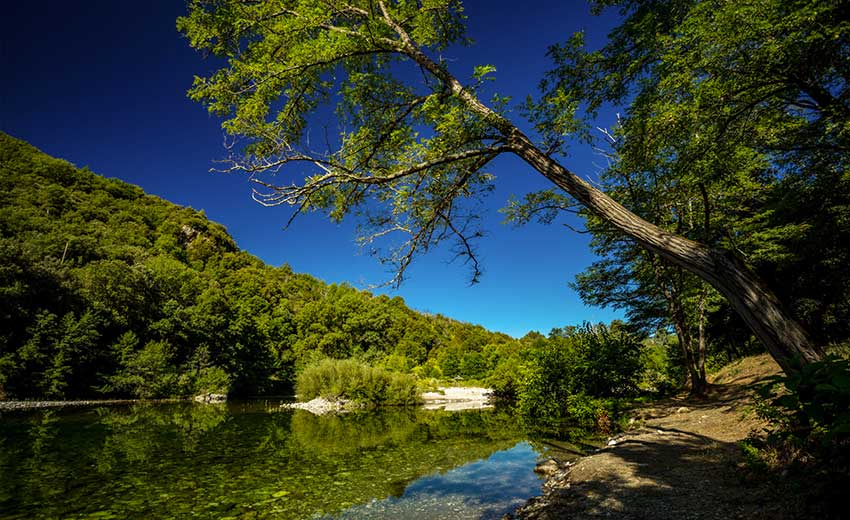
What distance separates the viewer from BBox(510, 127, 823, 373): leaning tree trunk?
10.00ft

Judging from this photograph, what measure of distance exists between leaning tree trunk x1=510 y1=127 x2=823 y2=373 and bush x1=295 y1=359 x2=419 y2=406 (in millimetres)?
24493

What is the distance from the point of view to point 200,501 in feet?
21.3

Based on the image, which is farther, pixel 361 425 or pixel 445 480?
pixel 361 425

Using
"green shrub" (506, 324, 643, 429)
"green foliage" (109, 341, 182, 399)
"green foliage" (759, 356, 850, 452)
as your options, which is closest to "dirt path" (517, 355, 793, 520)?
"green foliage" (759, 356, 850, 452)

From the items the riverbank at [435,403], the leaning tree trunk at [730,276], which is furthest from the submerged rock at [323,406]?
the leaning tree trunk at [730,276]

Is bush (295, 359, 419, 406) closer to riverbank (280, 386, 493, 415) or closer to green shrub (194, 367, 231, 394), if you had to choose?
riverbank (280, 386, 493, 415)

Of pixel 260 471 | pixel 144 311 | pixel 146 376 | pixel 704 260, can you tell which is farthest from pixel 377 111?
pixel 144 311

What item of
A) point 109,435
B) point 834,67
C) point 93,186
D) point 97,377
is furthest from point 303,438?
point 93,186

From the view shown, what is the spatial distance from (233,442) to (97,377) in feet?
81.1

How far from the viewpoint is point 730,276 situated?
3.29m

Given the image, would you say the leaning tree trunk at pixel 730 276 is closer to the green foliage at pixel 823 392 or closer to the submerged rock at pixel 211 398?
the green foliage at pixel 823 392

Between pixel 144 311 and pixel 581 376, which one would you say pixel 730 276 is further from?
pixel 144 311

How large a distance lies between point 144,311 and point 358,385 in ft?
72.3

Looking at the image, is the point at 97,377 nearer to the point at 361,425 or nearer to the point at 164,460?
the point at 361,425
